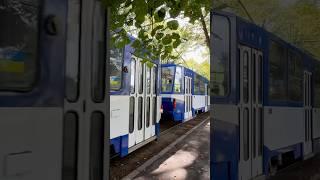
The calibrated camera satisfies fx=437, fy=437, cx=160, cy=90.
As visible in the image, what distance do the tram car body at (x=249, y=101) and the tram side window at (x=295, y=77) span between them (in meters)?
0.04

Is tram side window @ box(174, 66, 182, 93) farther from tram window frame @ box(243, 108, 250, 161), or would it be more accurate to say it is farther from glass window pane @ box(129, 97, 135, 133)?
tram window frame @ box(243, 108, 250, 161)

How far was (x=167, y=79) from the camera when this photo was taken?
1998 cm

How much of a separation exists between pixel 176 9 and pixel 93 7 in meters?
1.71

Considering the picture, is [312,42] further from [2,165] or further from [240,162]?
[2,165]

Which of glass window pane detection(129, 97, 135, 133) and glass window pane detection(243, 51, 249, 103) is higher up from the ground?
glass window pane detection(243, 51, 249, 103)

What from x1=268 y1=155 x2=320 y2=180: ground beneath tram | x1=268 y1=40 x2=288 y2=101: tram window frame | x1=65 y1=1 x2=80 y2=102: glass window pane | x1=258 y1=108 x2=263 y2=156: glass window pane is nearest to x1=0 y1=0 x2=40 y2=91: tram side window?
x1=65 y1=1 x2=80 y2=102: glass window pane

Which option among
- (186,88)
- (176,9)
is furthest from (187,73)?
(176,9)

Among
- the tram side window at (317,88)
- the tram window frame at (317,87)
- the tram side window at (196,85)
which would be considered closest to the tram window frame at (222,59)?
the tram window frame at (317,87)

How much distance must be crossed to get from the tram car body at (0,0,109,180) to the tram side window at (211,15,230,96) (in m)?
3.88

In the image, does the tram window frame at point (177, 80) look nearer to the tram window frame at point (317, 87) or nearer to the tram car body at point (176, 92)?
the tram car body at point (176, 92)

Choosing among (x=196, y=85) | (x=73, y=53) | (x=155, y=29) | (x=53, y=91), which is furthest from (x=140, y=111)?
(x=196, y=85)

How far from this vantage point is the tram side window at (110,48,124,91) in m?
8.33

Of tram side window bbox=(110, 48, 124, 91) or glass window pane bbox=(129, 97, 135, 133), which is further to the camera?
glass window pane bbox=(129, 97, 135, 133)

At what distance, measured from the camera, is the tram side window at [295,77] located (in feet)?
31.0
